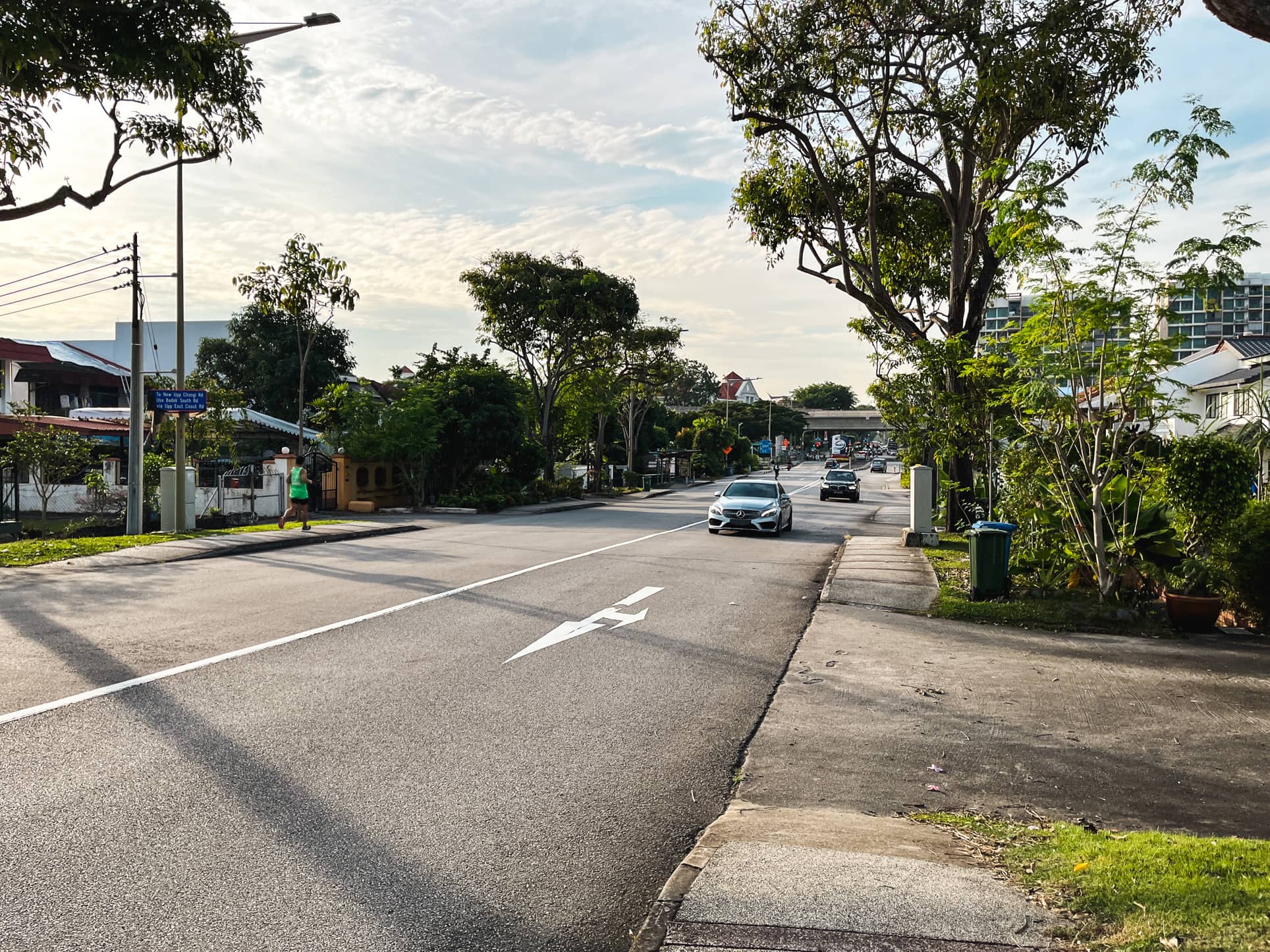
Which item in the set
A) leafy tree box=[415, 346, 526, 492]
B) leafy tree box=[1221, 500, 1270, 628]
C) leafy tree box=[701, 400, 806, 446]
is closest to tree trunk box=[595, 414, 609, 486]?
leafy tree box=[415, 346, 526, 492]

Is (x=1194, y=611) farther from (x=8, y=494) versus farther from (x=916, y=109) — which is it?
(x=8, y=494)

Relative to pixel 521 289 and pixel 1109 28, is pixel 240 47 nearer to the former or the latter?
pixel 1109 28

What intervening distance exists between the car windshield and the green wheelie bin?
13209mm

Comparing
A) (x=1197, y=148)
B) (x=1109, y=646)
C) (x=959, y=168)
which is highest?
(x=959, y=168)

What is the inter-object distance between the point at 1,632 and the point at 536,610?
5.36 meters

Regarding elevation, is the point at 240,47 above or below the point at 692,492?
above

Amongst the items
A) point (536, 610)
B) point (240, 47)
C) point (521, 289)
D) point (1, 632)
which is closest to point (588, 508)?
point (521, 289)

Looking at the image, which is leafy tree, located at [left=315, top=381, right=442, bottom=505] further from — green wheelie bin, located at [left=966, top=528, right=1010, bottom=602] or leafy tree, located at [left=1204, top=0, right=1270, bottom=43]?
leafy tree, located at [left=1204, top=0, right=1270, bottom=43]

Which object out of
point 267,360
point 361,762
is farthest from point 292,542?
point 267,360

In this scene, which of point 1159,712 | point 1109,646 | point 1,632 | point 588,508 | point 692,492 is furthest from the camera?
point 692,492

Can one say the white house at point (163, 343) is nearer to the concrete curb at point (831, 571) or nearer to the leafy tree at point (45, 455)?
the leafy tree at point (45, 455)

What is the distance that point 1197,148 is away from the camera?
10797mm

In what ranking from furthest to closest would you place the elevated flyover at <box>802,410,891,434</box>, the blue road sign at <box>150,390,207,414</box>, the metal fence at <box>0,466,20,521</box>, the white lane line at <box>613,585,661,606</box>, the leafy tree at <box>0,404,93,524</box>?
1. the elevated flyover at <box>802,410,891,434</box>
2. the leafy tree at <box>0,404,93,524</box>
3. the metal fence at <box>0,466,20,521</box>
4. the blue road sign at <box>150,390,207,414</box>
5. the white lane line at <box>613,585,661,606</box>

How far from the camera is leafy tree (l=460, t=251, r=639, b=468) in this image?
41219 millimetres
